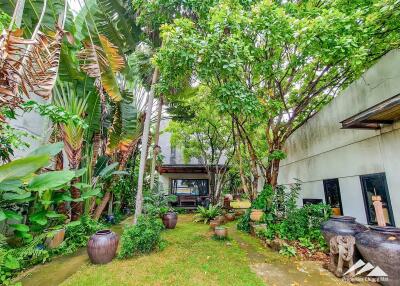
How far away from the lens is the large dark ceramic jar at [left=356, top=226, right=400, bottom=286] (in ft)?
11.4

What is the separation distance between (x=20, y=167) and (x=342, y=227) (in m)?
6.46

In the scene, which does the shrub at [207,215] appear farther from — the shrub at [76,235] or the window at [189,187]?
the window at [189,187]

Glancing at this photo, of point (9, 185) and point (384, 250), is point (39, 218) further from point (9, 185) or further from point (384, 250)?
point (384, 250)

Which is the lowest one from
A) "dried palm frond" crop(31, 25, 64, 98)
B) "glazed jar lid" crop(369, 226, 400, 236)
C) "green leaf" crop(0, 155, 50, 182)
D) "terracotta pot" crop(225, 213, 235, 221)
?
"terracotta pot" crop(225, 213, 235, 221)

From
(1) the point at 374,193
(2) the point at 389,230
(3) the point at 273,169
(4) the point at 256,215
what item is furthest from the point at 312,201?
(2) the point at 389,230

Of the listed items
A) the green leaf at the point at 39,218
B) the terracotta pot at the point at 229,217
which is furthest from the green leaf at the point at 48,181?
the terracotta pot at the point at 229,217

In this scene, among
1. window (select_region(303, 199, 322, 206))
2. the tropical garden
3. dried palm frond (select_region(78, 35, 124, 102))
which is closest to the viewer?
the tropical garden

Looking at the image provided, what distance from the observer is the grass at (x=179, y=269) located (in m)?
4.12

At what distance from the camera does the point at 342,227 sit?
15.5 feet

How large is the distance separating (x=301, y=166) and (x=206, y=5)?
6870 mm

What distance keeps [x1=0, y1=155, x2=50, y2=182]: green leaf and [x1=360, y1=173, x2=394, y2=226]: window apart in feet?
23.2

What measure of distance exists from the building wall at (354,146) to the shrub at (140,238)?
18.2 feet

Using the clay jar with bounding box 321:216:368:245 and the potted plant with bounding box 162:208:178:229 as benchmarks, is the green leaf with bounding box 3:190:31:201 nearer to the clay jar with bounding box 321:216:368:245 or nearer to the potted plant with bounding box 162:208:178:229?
the potted plant with bounding box 162:208:178:229

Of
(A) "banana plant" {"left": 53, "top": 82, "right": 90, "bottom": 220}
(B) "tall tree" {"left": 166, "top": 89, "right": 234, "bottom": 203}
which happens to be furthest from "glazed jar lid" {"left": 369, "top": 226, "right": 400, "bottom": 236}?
(B) "tall tree" {"left": 166, "top": 89, "right": 234, "bottom": 203}
